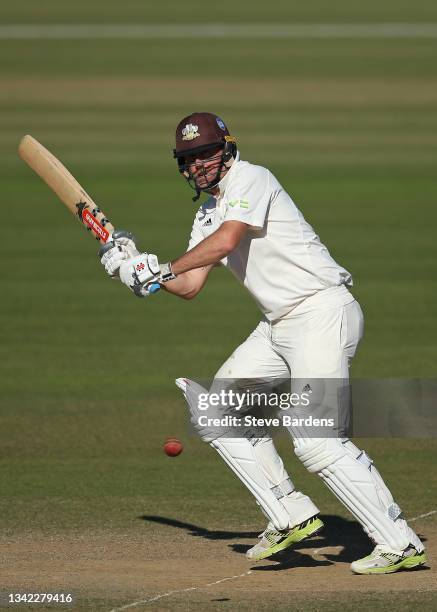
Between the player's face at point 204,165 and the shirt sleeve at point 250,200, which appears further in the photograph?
the player's face at point 204,165

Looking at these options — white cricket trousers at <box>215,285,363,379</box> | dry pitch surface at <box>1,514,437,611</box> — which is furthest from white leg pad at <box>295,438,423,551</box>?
white cricket trousers at <box>215,285,363,379</box>

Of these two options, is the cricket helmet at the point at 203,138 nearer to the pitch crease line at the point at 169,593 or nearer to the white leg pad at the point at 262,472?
the white leg pad at the point at 262,472

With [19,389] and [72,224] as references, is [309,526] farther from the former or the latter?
[72,224]

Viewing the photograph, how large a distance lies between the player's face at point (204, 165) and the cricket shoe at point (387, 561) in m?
1.90

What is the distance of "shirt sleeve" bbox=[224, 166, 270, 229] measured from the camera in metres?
5.94

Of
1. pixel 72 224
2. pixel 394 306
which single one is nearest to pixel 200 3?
pixel 72 224

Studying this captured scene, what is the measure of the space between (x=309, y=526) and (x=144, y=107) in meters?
19.2

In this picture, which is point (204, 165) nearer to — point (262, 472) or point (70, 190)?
point (70, 190)

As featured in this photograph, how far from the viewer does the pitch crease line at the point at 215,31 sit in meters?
29.3

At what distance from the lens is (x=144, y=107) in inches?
978

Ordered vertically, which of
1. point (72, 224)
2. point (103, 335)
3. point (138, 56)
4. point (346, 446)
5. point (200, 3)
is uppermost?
point (200, 3)

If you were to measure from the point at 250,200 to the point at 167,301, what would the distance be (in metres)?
7.10

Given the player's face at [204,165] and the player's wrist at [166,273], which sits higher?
the player's face at [204,165]

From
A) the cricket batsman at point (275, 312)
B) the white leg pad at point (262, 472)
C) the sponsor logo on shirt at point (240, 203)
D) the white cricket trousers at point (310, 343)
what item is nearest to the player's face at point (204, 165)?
the cricket batsman at point (275, 312)
